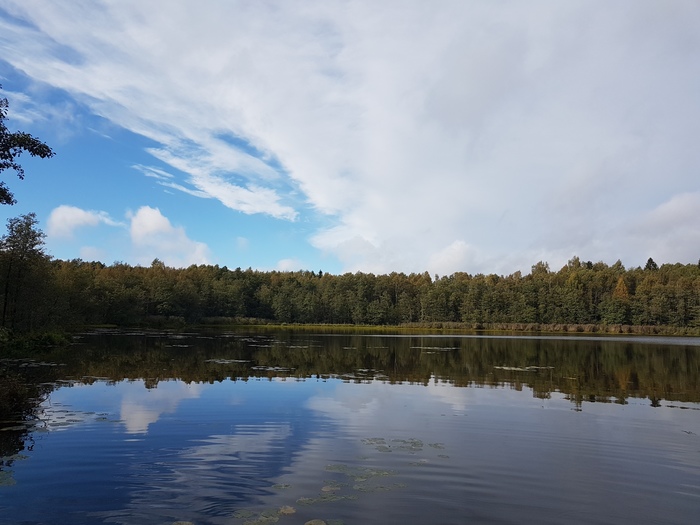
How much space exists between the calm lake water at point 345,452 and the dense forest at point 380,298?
220ft

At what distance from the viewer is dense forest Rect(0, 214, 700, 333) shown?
110750mm

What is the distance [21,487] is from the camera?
9.48 meters

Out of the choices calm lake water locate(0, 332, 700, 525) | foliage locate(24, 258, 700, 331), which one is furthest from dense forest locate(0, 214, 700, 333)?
calm lake water locate(0, 332, 700, 525)

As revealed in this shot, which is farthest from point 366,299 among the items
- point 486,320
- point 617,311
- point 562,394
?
point 562,394

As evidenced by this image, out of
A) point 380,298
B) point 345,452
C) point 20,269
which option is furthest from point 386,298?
point 345,452

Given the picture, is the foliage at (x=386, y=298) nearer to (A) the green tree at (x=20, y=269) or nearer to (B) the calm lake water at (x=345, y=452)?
(A) the green tree at (x=20, y=269)

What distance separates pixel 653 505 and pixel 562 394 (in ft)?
50.1

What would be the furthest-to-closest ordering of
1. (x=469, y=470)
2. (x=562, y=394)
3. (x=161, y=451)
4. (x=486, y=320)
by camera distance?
(x=486, y=320)
(x=562, y=394)
(x=161, y=451)
(x=469, y=470)

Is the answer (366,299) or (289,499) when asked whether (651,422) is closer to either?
(289,499)

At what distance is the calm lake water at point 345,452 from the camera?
8953mm

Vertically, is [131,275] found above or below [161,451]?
above

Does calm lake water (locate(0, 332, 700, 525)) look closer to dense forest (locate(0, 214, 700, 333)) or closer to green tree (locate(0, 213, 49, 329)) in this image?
green tree (locate(0, 213, 49, 329))

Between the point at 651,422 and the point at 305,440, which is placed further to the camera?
the point at 651,422

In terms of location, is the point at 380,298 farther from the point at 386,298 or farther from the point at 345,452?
the point at 345,452
